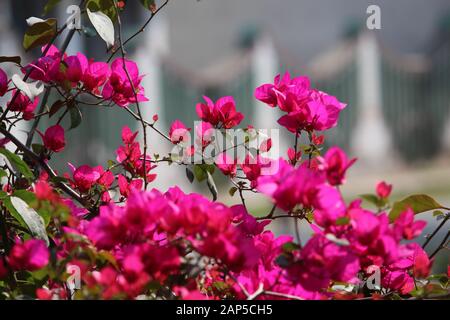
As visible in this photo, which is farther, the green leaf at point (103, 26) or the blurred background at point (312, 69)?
the blurred background at point (312, 69)

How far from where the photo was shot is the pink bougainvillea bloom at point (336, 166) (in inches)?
21.5

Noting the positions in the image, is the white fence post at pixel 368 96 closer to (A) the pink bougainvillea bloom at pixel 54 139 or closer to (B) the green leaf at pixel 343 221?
(A) the pink bougainvillea bloom at pixel 54 139

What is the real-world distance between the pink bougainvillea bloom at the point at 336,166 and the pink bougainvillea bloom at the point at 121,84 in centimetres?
27

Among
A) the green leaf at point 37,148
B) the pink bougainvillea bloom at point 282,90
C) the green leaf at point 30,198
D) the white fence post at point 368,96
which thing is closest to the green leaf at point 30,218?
the green leaf at point 30,198

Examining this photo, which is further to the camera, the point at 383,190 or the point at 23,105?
the point at 23,105

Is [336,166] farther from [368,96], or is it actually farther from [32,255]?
[368,96]

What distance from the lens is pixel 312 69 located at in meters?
7.01

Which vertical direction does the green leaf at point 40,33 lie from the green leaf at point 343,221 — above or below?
above

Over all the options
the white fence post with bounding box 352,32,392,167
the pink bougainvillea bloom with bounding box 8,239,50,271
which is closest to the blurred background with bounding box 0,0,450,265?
the white fence post with bounding box 352,32,392,167

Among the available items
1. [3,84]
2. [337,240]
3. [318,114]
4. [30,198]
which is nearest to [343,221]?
[337,240]

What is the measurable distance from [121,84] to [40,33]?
9 cm

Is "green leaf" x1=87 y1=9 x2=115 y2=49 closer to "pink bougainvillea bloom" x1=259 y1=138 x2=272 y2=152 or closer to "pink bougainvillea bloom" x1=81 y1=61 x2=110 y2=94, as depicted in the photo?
"pink bougainvillea bloom" x1=81 y1=61 x2=110 y2=94

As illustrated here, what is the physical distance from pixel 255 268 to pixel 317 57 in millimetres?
7641
